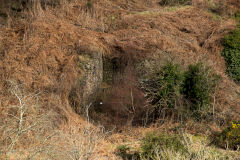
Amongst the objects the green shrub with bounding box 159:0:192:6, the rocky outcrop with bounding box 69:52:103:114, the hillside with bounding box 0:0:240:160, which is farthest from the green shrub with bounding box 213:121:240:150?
the green shrub with bounding box 159:0:192:6

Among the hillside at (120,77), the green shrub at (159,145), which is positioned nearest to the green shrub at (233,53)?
the hillside at (120,77)

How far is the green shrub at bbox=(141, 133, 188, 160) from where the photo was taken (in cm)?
648

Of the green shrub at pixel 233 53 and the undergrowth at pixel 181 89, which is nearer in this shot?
the undergrowth at pixel 181 89

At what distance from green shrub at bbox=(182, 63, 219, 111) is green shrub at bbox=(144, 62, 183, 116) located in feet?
1.02

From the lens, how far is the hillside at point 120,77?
7935mm

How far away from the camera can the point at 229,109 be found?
339 inches

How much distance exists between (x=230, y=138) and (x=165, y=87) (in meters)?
2.45

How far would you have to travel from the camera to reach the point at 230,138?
727cm

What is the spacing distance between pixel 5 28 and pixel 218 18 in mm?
8943

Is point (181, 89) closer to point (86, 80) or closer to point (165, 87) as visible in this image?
point (165, 87)

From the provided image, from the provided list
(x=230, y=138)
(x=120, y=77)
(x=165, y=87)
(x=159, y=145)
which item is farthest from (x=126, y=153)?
(x=120, y=77)

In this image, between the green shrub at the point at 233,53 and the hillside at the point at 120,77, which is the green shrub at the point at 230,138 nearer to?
the hillside at the point at 120,77

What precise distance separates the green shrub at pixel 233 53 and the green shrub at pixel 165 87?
2.71 metres

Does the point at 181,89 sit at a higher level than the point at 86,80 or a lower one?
higher
